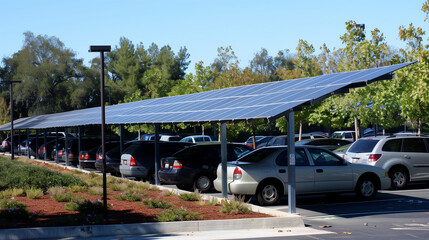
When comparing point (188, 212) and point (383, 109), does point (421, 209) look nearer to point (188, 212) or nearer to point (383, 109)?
point (188, 212)

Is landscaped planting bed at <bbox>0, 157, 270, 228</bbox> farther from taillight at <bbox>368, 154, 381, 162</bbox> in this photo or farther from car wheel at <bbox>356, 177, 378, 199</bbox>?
taillight at <bbox>368, 154, 381, 162</bbox>

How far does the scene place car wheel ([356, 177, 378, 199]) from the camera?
53.3ft

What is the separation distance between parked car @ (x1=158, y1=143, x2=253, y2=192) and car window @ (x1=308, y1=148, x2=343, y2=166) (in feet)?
13.0

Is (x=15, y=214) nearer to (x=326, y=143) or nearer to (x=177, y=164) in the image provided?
(x=177, y=164)

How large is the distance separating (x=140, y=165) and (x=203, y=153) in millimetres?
3756

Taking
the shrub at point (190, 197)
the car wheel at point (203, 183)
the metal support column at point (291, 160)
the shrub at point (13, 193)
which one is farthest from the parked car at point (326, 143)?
the metal support column at point (291, 160)

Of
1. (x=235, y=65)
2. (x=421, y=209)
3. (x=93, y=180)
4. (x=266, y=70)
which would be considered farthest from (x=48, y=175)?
(x=266, y=70)

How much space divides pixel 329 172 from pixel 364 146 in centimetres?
433

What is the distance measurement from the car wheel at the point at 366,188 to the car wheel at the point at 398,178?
2740mm

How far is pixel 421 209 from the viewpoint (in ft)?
47.9

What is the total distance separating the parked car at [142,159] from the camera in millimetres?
21672

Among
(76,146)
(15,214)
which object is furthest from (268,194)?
(76,146)

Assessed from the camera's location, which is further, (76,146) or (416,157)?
(76,146)

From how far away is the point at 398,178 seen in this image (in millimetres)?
19078
